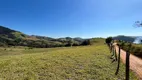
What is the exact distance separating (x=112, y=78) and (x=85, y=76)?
176 centimetres

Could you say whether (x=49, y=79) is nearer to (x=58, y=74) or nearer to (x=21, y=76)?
(x=58, y=74)

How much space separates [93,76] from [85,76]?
1.78ft

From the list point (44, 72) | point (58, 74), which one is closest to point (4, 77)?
→ point (44, 72)

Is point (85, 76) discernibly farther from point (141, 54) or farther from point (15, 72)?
point (141, 54)

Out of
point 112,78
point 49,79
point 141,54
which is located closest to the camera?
point 49,79

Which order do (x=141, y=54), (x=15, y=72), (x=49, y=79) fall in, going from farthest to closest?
(x=141, y=54)
(x=15, y=72)
(x=49, y=79)

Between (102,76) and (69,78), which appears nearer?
(69,78)

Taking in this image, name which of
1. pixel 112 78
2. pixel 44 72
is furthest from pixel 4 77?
pixel 112 78

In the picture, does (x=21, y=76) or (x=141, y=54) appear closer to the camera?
(x=21, y=76)

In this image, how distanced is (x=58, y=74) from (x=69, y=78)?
1.08 metres

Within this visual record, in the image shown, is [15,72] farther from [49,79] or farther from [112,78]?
[112,78]

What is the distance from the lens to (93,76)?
30.0ft

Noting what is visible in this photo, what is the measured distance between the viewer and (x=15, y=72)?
9594 millimetres

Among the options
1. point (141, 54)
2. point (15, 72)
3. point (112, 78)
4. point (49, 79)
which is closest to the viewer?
point (49, 79)
